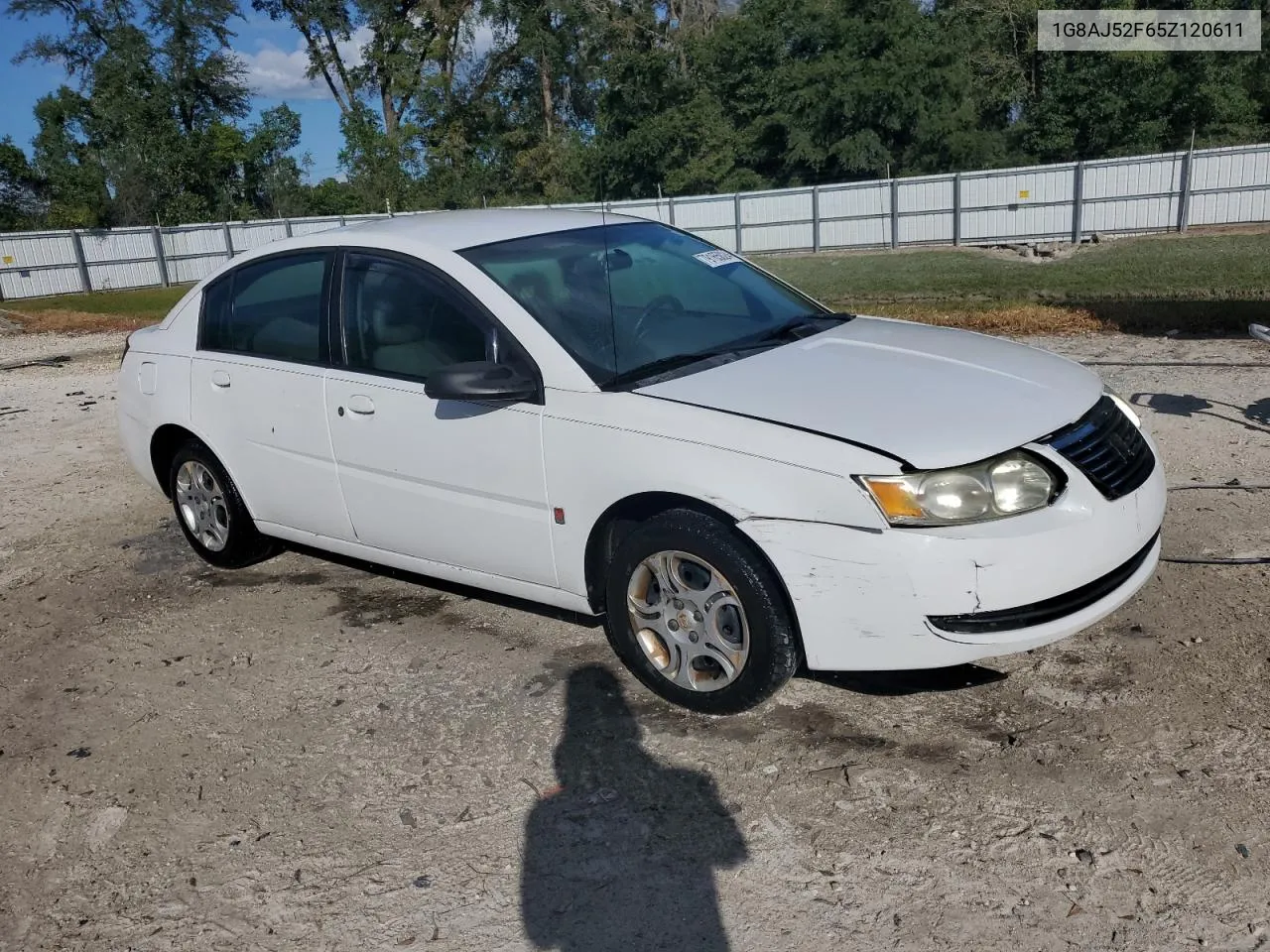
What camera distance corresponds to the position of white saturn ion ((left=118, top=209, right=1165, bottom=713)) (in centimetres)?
330

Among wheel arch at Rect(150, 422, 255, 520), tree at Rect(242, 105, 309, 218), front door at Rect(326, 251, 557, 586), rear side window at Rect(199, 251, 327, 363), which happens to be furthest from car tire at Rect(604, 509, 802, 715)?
tree at Rect(242, 105, 309, 218)

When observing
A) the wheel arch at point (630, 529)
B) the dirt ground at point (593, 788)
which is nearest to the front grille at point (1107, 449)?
the dirt ground at point (593, 788)

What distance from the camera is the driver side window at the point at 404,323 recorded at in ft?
13.9

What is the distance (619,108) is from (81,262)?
18.8 metres

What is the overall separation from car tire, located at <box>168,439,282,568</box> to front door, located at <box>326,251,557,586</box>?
104 cm

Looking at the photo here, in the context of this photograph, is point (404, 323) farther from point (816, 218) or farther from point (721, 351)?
point (816, 218)

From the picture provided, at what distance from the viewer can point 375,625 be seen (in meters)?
4.88

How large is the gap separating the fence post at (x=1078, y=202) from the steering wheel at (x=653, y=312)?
27223mm

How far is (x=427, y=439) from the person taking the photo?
14.1 ft

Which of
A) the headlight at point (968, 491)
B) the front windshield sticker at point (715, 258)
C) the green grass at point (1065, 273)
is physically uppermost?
the front windshield sticker at point (715, 258)

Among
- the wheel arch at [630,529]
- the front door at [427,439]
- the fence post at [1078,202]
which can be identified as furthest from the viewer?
the fence post at [1078,202]

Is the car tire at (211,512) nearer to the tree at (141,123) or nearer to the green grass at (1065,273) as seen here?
the green grass at (1065,273)

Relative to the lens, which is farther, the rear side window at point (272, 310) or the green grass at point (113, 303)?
the green grass at point (113, 303)

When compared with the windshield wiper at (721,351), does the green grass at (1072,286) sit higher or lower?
lower
